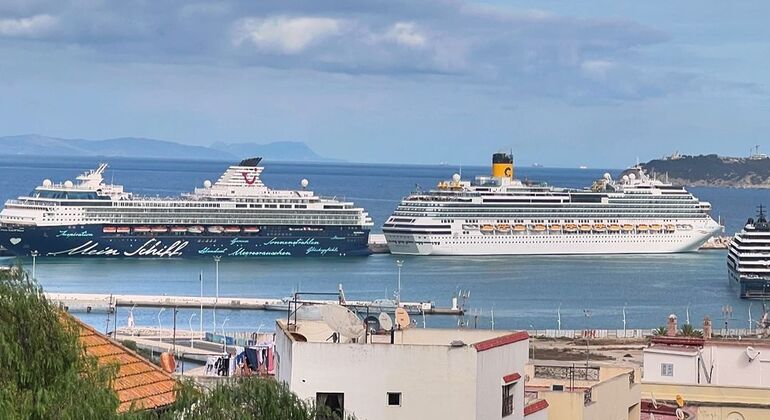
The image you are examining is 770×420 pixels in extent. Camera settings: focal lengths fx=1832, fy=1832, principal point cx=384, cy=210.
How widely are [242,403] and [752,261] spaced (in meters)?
71.9

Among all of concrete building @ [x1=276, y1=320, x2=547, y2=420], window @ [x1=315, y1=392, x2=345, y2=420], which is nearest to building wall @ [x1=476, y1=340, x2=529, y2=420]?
concrete building @ [x1=276, y1=320, x2=547, y2=420]

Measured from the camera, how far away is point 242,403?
10.9 meters

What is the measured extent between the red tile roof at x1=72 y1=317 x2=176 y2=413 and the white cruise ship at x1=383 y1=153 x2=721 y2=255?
9156 cm

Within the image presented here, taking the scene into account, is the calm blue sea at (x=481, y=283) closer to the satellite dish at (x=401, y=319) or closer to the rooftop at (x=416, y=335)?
the satellite dish at (x=401, y=319)

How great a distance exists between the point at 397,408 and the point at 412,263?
86.2 metres

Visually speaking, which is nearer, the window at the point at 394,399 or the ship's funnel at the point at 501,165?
the window at the point at 394,399

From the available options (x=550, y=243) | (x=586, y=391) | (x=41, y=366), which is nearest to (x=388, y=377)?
(x=41, y=366)

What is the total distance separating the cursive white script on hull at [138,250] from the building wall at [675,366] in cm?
7760

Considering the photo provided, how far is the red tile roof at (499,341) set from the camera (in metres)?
12.1

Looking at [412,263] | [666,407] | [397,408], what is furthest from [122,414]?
[412,263]

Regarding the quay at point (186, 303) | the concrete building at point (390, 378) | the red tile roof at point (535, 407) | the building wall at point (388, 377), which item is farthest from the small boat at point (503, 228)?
the building wall at point (388, 377)

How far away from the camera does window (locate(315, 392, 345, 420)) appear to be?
1180cm

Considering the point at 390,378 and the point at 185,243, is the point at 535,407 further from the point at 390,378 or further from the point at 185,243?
the point at 185,243

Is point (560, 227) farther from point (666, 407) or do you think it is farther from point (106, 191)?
point (666, 407)
